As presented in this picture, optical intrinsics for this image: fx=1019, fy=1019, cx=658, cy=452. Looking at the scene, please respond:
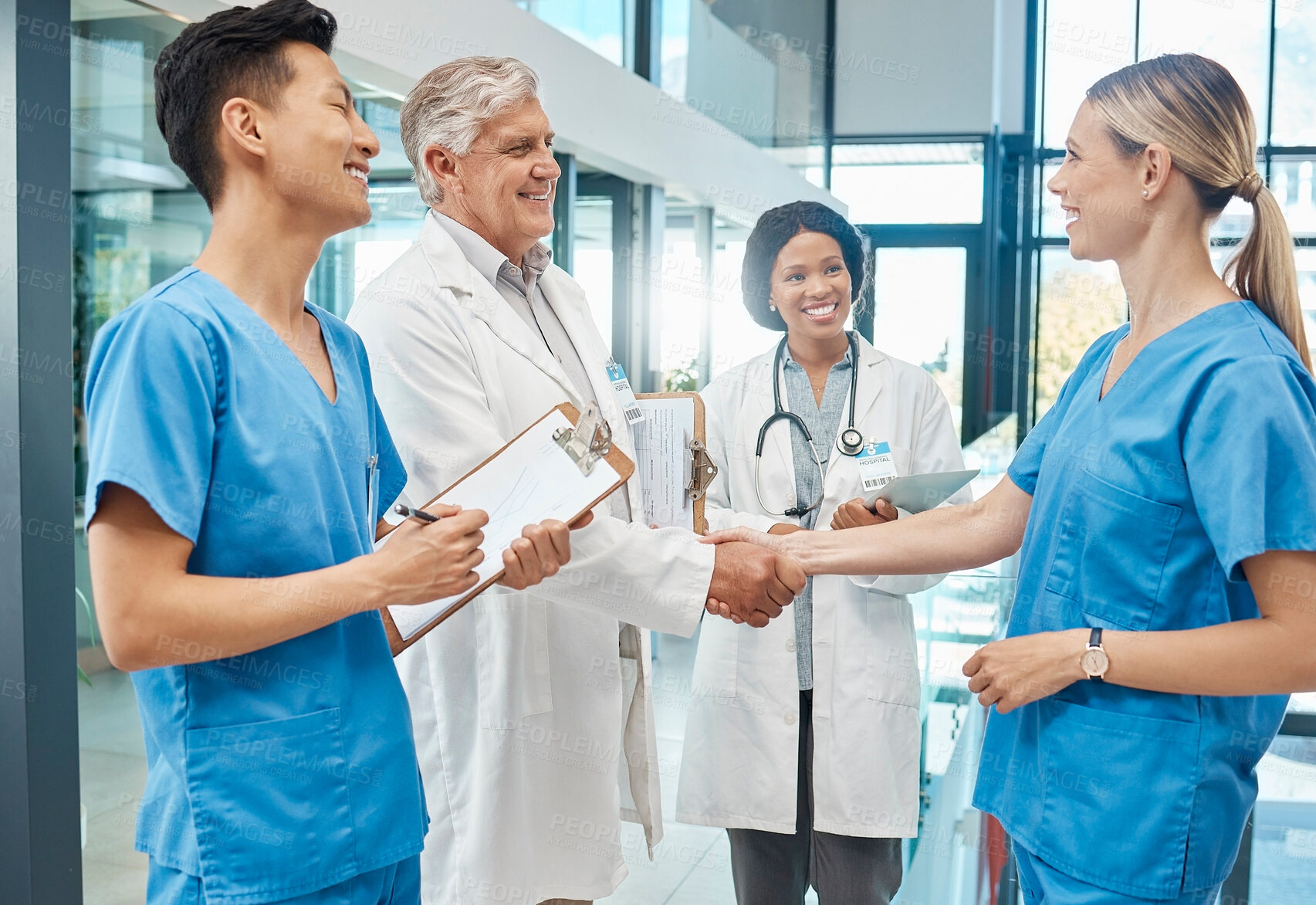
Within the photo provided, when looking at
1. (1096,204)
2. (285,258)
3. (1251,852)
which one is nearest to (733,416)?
(1096,204)

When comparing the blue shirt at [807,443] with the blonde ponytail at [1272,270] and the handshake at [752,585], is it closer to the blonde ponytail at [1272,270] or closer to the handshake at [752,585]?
the handshake at [752,585]

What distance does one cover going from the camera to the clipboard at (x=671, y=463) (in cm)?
195

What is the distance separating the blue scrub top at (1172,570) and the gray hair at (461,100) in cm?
111

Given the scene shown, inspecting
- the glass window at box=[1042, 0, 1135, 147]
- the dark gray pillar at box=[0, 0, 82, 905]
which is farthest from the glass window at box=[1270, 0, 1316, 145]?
the dark gray pillar at box=[0, 0, 82, 905]

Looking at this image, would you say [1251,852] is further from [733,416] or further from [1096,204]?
[1096,204]

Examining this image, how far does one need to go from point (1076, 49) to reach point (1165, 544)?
8928mm

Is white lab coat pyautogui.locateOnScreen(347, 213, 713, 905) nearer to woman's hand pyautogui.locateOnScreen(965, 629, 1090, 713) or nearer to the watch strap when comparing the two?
woman's hand pyautogui.locateOnScreen(965, 629, 1090, 713)

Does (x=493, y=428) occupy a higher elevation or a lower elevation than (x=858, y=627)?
higher

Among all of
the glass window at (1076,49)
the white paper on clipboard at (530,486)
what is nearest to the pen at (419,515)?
the white paper on clipboard at (530,486)

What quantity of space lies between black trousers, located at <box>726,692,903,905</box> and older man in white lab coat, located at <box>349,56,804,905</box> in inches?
15.7

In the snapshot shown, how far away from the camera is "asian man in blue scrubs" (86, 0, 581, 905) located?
0.97 m

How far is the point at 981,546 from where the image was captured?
67.3 inches

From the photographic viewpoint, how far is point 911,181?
1010 centimetres

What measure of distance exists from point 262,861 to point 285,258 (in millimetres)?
651
